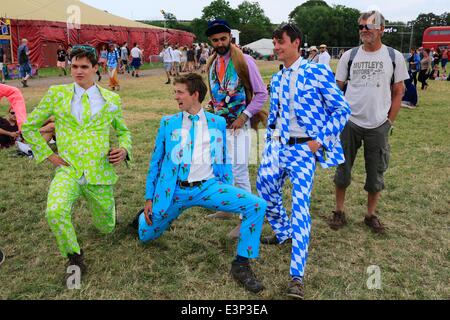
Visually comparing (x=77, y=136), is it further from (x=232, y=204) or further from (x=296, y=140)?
(x=296, y=140)

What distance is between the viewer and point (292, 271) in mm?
3301

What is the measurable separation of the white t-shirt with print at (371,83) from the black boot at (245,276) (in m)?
1.97

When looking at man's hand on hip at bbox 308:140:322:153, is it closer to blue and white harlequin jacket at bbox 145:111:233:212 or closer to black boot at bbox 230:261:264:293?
blue and white harlequin jacket at bbox 145:111:233:212

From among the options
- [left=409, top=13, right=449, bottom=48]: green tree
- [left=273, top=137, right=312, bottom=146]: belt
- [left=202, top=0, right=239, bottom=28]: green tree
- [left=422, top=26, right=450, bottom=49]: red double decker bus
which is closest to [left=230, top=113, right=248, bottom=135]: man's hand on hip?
[left=273, top=137, right=312, bottom=146]: belt

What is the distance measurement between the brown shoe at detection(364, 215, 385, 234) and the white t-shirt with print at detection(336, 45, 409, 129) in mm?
1047

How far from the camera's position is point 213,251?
13.3ft

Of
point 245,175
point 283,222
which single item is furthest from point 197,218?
point 283,222

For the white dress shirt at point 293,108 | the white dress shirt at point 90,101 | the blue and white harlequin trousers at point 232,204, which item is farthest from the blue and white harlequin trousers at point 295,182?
the white dress shirt at point 90,101

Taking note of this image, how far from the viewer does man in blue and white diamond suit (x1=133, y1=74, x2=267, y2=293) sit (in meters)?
3.45

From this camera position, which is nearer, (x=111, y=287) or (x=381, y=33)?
(x=111, y=287)

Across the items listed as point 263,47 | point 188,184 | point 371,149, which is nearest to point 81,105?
point 188,184
